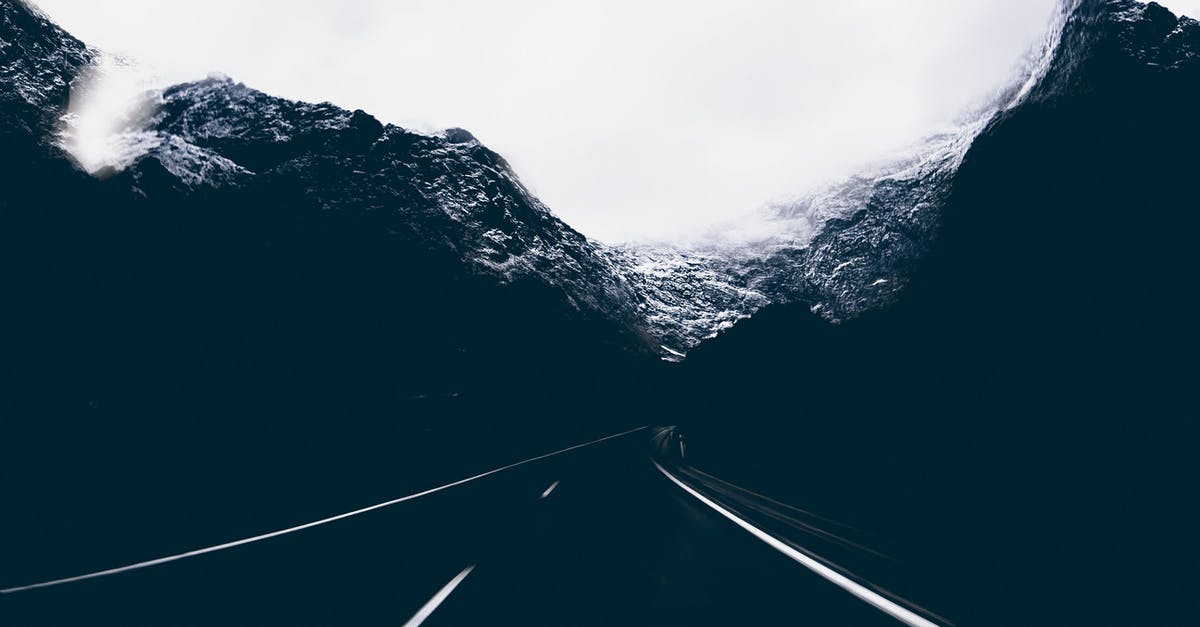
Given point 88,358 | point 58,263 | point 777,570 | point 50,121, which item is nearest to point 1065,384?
point 777,570

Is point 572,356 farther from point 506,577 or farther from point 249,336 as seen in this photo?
point 506,577

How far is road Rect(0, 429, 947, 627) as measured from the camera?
15.8ft

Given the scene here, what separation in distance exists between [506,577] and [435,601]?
1.08 meters

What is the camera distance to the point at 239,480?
37.7ft

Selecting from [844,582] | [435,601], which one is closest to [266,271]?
[435,601]

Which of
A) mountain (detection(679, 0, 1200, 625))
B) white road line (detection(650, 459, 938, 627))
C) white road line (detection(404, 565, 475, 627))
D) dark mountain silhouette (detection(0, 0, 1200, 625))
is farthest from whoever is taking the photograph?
dark mountain silhouette (detection(0, 0, 1200, 625))

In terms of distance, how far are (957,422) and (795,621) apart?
17.1m

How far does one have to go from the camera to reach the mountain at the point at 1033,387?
5.66m

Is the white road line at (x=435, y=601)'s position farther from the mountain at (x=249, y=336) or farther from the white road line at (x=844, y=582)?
the mountain at (x=249, y=336)

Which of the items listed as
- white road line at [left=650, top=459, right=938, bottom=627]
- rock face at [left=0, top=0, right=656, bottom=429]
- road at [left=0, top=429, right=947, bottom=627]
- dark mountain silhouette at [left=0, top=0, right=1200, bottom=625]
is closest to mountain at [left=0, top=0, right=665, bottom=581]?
dark mountain silhouette at [left=0, top=0, right=1200, bottom=625]

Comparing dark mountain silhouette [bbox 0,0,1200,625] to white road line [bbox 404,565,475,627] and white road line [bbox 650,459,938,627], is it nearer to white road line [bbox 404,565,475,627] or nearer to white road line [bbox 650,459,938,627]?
white road line [bbox 650,459,938,627]

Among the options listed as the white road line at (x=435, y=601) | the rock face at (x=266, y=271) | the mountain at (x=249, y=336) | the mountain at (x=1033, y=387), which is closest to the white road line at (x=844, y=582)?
the mountain at (x=1033, y=387)

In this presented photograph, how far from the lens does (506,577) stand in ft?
20.3

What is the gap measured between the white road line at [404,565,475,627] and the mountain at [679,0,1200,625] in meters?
4.06
